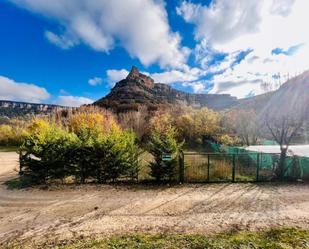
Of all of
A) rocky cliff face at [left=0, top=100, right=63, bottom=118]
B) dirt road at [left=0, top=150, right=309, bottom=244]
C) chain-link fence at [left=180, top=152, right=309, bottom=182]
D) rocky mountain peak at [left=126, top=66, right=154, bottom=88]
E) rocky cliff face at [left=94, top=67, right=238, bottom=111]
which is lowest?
dirt road at [left=0, top=150, right=309, bottom=244]

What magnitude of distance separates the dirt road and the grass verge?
0.39 metres

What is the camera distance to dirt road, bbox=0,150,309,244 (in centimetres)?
549

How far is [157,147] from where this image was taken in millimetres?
9781

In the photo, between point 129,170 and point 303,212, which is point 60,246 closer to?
point 129,170

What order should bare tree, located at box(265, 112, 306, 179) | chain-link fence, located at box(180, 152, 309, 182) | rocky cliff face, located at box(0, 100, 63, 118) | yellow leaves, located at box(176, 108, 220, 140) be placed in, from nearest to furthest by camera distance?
chain-link fence, located at box(180, 152, 309, 182), bare tree, located at box(265, 112, 306, 179), yellow leaves, located at box(176, 108, 220, 140), rocky cliff face, located at box(0, 100, 63, 118)

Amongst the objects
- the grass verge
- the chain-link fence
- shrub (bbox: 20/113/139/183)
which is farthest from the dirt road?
shrub (bbox: 20/113/139/183)

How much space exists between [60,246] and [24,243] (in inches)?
34.9

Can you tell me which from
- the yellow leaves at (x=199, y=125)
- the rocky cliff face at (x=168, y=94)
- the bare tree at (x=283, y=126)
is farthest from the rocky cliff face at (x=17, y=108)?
the bare tree at (x=283, y=126)

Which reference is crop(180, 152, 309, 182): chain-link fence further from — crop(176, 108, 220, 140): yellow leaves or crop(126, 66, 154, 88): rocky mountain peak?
crop(126, 66, 154, 88): rocky mountain peak

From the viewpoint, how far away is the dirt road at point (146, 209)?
549 cm

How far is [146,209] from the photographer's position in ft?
22.1

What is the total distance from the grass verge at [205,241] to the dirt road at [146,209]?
395mm

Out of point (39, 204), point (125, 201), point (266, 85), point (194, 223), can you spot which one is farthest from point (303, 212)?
point (266, 85)

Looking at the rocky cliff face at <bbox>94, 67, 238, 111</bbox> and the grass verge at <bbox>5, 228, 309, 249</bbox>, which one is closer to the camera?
the grass verge at <bbox>5, 228, 309, 249</bbox>
